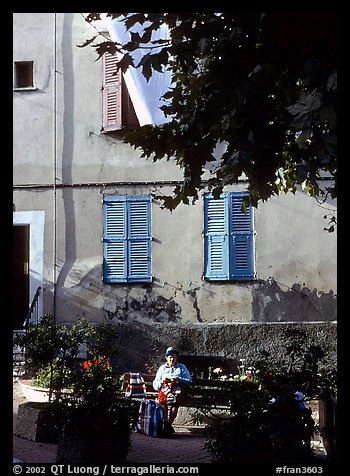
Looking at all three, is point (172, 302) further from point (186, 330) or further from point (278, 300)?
point (278, 300)

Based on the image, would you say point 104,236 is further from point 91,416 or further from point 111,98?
point 91,416

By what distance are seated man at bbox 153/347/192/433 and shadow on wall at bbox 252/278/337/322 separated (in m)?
3.07

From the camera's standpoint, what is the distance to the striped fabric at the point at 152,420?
8508 millimetres

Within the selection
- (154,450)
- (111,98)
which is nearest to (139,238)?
(111,98)

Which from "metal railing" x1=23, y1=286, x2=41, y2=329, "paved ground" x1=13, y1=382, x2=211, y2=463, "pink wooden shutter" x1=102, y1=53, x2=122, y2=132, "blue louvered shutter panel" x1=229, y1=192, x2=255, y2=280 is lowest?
"paved ground" x1=13, y1=382, x2=211, y2=463

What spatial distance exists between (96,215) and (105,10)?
820 centimetres

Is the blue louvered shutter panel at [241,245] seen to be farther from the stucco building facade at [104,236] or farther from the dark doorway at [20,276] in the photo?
the dark doorway at [20,276]

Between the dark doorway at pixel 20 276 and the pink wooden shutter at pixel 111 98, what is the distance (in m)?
2.40

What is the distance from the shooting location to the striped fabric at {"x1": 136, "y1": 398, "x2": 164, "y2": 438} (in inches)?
335

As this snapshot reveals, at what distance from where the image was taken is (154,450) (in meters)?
7.86

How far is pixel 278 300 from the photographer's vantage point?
12.3 metres

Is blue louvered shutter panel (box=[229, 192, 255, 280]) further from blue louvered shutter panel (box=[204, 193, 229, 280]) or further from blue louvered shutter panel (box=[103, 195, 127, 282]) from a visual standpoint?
blue louvered shutter panel (box=[103, 195, 127, 282])

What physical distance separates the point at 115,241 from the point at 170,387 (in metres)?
4.01

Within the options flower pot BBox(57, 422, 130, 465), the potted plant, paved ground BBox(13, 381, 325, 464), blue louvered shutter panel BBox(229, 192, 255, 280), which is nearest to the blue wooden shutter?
blue louvered shutter panel BBox(229, 192, 255, 280)
